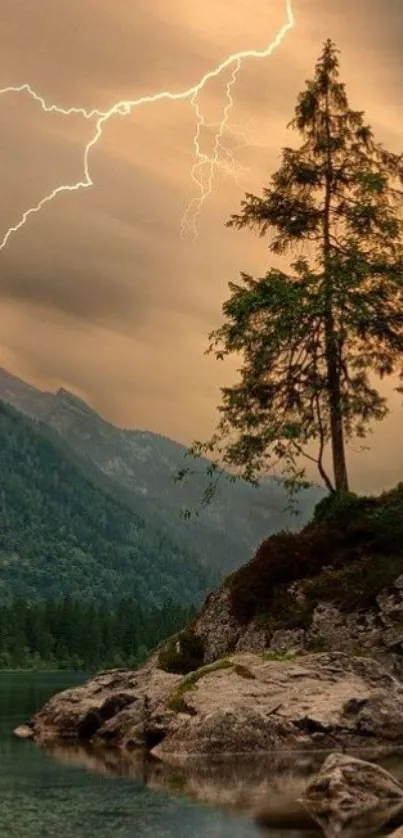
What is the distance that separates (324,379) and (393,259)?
20.9ft

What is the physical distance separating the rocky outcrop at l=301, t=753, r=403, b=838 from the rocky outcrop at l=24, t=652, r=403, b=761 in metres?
8.67

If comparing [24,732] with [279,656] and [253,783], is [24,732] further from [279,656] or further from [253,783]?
[253,783]

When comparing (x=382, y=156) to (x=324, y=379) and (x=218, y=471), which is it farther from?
(x=218, y=471)

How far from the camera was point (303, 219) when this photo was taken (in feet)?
160

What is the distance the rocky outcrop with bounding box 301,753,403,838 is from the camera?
58.8ft

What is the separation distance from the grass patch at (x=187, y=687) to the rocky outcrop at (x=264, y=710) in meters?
0.04

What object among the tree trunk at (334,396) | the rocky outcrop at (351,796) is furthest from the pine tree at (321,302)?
the rocky outcrop at (351,796)

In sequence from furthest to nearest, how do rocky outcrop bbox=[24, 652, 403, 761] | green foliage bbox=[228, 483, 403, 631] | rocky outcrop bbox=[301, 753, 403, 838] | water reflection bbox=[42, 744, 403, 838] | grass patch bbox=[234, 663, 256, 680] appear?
green foliage bbox=[228, 483, 403, 631]
grass patch bbox=[234, 663, 256, 680]
rocky outcrop bbox=[24, 652, 403, 761]
rocky outcrop bbox=[301, 753, 403, 838]
water reflection bbox=[42, 744, 403, 838]

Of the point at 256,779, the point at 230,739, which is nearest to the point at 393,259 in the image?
the point at 230,739

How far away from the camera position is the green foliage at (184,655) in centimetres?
4228

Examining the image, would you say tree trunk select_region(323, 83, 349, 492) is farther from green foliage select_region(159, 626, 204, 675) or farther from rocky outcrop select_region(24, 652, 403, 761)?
rocky outcrop select_region(24, 652, 403, 761)

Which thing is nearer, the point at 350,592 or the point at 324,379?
the point at 350,592

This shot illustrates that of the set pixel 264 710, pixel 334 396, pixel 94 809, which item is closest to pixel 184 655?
pixel 264 710

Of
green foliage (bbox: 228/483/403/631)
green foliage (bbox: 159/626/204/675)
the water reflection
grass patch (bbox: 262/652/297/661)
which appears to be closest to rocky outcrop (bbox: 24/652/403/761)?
grass patch (bbox: 262/652/297/661)
